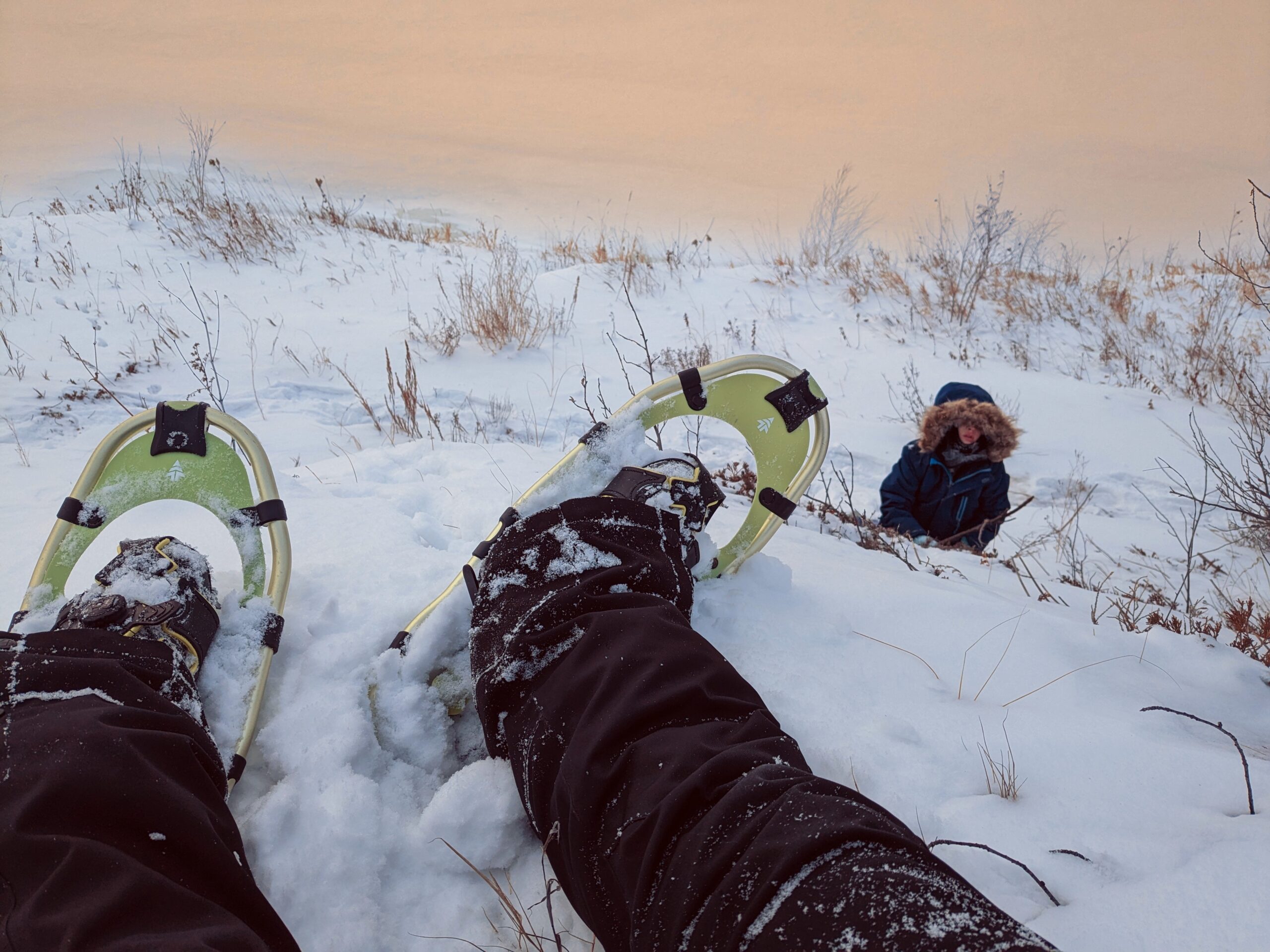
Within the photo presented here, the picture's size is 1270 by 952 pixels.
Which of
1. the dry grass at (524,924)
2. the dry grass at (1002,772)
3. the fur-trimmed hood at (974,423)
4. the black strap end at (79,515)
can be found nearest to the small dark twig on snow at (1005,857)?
the dry grass at (1002,772)

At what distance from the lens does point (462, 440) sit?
3334 mm

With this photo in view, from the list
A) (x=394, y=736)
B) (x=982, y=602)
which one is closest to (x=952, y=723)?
(x=982, y=602)

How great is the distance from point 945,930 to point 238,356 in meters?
4.91

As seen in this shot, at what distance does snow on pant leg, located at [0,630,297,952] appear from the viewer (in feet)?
2.50

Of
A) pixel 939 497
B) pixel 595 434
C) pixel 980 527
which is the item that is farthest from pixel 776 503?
pixel 939 497

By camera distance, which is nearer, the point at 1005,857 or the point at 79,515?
the point at 1005,857

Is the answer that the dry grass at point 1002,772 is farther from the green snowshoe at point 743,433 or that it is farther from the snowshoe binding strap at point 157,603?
the snowshoe binding strap at point 157,603

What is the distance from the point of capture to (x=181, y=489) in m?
1.83

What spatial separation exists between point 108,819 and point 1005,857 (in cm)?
131

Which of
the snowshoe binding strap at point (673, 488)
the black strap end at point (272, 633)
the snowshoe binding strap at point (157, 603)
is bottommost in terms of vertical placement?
the black strap end at point (272, 633)

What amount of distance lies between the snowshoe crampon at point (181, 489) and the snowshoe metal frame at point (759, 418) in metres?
0.64

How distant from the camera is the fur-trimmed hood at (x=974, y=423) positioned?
3500 millimetres

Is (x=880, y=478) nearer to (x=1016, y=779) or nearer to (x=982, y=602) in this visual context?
(x=982, y=602)

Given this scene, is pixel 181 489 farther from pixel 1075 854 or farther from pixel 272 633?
pixel 1075 854
